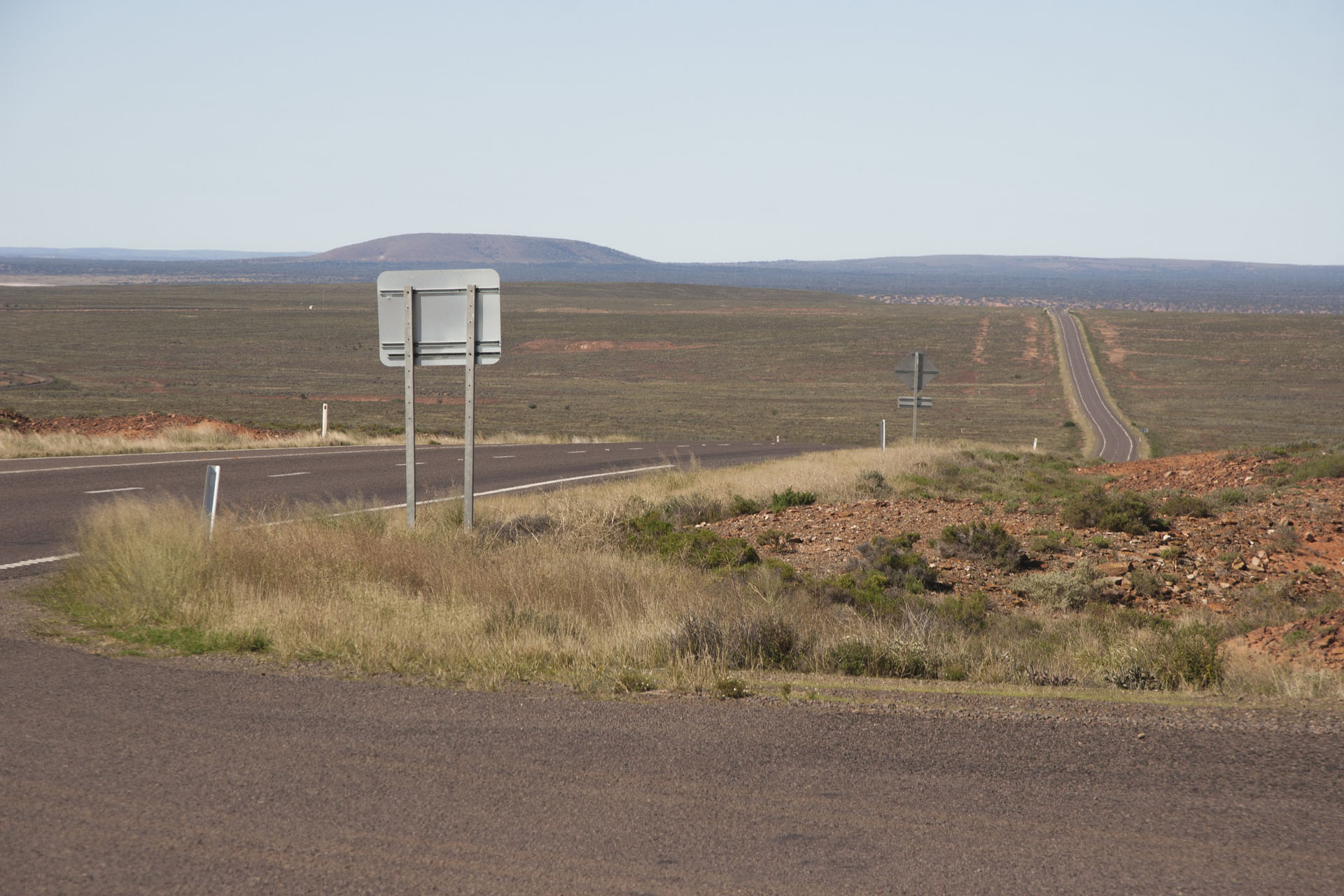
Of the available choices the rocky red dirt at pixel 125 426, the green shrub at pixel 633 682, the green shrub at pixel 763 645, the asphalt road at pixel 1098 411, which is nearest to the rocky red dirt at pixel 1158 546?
the green shrub at pixel 763 645

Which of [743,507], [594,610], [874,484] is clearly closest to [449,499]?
[743,507]

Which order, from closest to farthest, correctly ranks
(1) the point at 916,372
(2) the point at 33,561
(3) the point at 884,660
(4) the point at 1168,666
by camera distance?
(4) the point at 1168,666 → (3) the point at 884,660 → (2) the point at 33,561 → (1) the point at 916,372

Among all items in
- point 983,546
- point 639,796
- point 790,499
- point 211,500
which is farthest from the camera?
point 790,499

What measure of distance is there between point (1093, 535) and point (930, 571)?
8.32ft

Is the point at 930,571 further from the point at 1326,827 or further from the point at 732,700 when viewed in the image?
the point at 1326,827

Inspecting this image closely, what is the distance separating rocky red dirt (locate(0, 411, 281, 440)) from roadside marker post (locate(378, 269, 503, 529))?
1624cm

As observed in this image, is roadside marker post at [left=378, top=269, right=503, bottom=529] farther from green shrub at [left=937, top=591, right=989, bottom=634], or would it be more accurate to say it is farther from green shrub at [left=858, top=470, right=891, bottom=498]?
green shrub at [left=858, top=470, right=891, bottom=498]

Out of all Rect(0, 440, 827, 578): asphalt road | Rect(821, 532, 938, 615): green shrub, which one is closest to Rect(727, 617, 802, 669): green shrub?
Rect(821, 532, 938, 615): green shrub

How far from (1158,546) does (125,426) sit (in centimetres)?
2350

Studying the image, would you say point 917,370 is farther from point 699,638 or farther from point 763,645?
point 699,638

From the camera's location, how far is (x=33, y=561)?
974 cm

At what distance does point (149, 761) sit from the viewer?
4.63 metres

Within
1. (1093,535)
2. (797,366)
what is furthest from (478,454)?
(797,366)

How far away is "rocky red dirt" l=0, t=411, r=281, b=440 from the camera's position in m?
24.1
